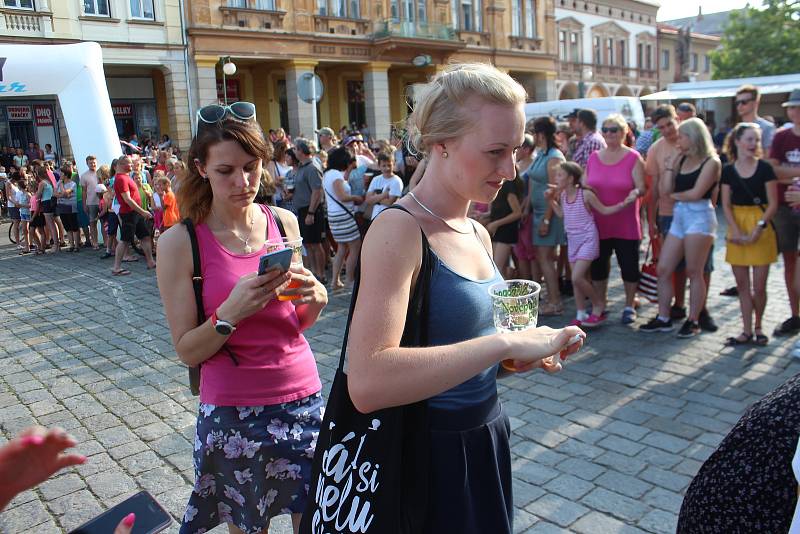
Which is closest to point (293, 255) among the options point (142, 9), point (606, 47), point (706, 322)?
point (706, 322)

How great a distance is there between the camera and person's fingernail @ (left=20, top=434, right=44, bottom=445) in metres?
0.92

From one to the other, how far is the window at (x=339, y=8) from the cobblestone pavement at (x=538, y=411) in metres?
23.3

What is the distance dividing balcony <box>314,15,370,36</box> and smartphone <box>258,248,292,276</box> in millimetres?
27491

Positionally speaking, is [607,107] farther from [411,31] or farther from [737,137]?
[411,31]

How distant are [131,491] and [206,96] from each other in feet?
75.5

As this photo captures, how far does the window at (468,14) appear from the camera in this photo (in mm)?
32906

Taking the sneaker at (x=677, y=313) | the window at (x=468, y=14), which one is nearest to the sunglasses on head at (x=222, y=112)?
the sneaker at (x=677, y=313)

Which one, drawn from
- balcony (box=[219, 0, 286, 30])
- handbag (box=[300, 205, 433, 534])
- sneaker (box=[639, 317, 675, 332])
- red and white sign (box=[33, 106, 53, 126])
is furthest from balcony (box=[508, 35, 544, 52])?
handbag (box=[300, 205, 433, 534])

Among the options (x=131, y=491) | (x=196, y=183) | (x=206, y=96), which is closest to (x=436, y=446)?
(x=196, y=183)

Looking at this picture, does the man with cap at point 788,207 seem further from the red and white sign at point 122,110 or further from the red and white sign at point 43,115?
the red and white sign at point 43,115

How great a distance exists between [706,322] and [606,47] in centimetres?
4295

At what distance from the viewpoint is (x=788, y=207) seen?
5.68 meters

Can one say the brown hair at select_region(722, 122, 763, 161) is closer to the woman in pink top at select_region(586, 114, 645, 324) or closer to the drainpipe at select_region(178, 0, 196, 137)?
the woman in pink top at select_region(586, 114, 645, 324)

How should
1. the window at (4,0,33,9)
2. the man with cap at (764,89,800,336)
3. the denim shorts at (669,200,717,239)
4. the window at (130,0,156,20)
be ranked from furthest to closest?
the window at (130,0,156,20) → the window at (4,0,33,9) → the denim shorts at (669,200,717,239) → the man with cap at (764,89,800,336)
